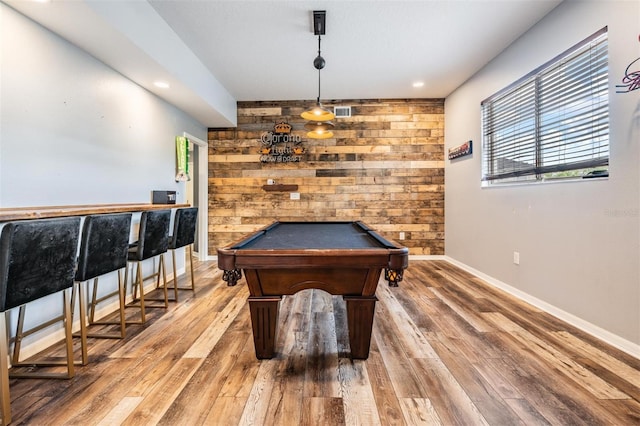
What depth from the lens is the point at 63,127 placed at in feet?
7.95

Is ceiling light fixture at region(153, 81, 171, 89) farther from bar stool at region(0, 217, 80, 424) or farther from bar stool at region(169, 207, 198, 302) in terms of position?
bar stool at region(0, 217, 80, 424)

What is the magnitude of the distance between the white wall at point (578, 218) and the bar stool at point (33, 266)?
371 centimetres

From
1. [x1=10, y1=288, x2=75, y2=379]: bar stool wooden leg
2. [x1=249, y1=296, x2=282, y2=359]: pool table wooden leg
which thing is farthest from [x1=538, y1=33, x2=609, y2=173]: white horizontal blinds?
[x1=10, y1=288, x2=75, y2=379]: bar stool wooden leg

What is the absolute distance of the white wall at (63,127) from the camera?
2.04 meters

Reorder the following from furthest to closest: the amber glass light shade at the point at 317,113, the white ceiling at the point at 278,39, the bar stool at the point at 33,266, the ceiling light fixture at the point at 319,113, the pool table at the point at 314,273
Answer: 1. the amber glass light shade at the point at 317,113
2. the ceiling light fixture at the point at 319,113
3. the white ceiling at the point at 278,39
4. the pool table at the point at 314,273
5. the bar stool at the point at 33,266

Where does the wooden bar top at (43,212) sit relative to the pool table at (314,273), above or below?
above

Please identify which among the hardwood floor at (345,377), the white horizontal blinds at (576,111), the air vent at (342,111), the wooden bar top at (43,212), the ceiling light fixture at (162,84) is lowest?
the hardwood floor at (345,377)

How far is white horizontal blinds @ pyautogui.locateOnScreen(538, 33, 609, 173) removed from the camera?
2367 millimetres

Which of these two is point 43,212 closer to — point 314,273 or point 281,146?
point 314,273

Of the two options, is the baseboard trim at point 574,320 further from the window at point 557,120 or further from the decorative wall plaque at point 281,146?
the decorative wall plaque at point 281,146

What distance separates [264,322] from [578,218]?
276 centimetres

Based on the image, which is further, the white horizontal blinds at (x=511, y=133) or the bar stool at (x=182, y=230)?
the bar stool at (x=182, y=230)

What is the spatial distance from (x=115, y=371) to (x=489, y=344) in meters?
2.60

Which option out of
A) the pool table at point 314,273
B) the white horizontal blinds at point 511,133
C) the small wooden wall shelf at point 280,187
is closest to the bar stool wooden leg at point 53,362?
the pool table at point 314,273
